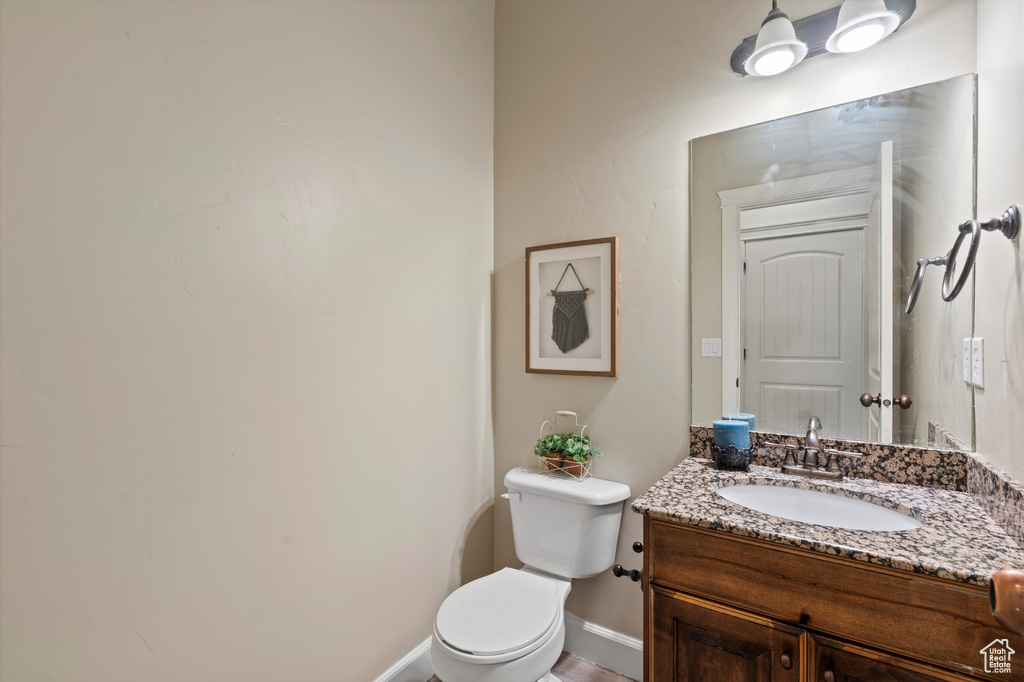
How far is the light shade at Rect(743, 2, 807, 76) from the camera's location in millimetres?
1340

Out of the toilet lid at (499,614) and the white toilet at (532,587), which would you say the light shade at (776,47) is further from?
the toilet lid at (499,614)

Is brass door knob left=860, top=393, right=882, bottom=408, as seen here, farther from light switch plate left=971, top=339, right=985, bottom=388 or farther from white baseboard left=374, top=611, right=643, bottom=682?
white baseboard left=374, top=611, right=643, bottom=682

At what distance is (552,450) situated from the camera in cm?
183

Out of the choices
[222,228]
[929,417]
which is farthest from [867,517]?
[222,228]

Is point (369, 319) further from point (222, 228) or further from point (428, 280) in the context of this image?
point (222, 228)

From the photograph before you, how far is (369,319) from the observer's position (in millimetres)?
1543

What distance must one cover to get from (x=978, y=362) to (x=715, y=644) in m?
0.93

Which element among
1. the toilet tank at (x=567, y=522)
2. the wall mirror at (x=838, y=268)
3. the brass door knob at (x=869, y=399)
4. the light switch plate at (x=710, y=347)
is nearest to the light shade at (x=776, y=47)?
the wall mirror at (x=838, y=268)

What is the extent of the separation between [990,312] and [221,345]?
6.06 feet

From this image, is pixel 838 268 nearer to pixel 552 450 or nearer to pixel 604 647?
Answer: pixel 552 450

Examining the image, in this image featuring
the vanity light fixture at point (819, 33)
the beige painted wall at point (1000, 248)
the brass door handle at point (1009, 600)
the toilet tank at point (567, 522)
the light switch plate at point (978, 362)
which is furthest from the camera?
the toilet tank at point (567, 522)

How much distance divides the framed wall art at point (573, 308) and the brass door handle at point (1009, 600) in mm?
1212

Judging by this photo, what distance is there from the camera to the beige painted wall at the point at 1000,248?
0.96 metres

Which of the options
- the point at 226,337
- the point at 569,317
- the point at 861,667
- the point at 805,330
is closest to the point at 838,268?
the point at 805,330
